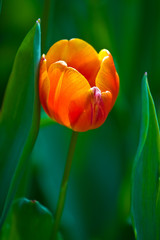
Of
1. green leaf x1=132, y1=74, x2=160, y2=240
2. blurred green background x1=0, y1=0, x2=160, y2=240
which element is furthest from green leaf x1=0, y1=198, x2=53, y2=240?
blurred green background x1=0, y1=0, x2=160, y2=240

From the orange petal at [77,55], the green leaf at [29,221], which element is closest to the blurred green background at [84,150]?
the green leaf at [29,221]

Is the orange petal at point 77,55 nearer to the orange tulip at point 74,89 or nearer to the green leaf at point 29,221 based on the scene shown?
the orange tulip at point 74,89

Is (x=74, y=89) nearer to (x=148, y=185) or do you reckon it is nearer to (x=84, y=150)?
(x=148, y=185)

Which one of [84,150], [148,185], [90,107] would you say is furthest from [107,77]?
[84,150]

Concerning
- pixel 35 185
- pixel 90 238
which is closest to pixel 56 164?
pixel 35 185

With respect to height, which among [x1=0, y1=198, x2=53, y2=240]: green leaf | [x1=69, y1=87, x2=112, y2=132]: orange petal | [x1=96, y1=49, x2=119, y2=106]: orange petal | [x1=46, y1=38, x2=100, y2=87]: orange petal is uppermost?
[x1=46, y1=38, x2=100, y2=87]: orange petal

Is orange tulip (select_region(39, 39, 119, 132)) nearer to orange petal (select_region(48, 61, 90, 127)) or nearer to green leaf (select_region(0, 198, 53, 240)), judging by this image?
orange petal (select_region(48, 61, 90, 127))
